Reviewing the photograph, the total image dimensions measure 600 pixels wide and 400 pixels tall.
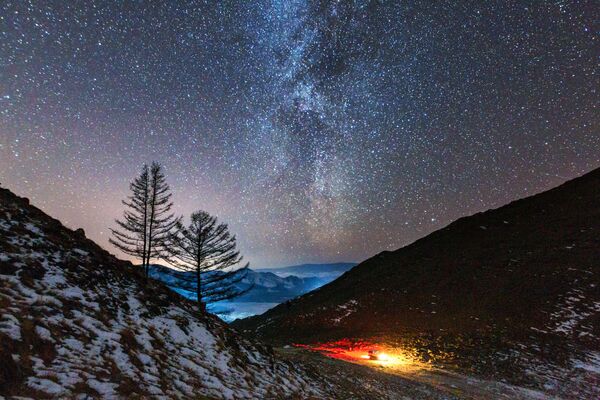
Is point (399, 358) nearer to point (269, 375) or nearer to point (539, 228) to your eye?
point (269, 375)

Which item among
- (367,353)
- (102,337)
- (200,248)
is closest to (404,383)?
(367,353)

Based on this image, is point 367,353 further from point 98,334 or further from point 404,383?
point 98,334

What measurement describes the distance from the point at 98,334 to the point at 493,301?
3597cm

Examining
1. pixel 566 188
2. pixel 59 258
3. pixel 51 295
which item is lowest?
pixel 51 295

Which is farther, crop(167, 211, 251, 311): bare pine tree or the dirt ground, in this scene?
crop(167, 211, 251, 311): bare pine tree

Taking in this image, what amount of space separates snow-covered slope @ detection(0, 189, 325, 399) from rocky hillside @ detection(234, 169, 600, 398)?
1705 centimetres

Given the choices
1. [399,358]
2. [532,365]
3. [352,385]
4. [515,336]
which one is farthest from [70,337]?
[515,336]

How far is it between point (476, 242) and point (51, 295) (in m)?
52.9

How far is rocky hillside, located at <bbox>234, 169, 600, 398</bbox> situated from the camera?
20406 mm

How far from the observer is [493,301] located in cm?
3177

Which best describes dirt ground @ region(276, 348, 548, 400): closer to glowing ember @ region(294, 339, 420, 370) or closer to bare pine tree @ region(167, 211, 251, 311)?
glowing ember @ region(294, 339, 420, 370)

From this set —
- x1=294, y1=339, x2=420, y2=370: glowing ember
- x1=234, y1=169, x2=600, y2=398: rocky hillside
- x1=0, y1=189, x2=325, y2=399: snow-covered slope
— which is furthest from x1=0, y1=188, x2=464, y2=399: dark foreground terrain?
x1=234, y1=169, x2=600, y2=398: rocky hillside

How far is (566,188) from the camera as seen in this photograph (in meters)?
59.5

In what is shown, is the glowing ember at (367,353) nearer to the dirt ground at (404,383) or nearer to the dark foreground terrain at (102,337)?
the dirt ground at (404,383)
